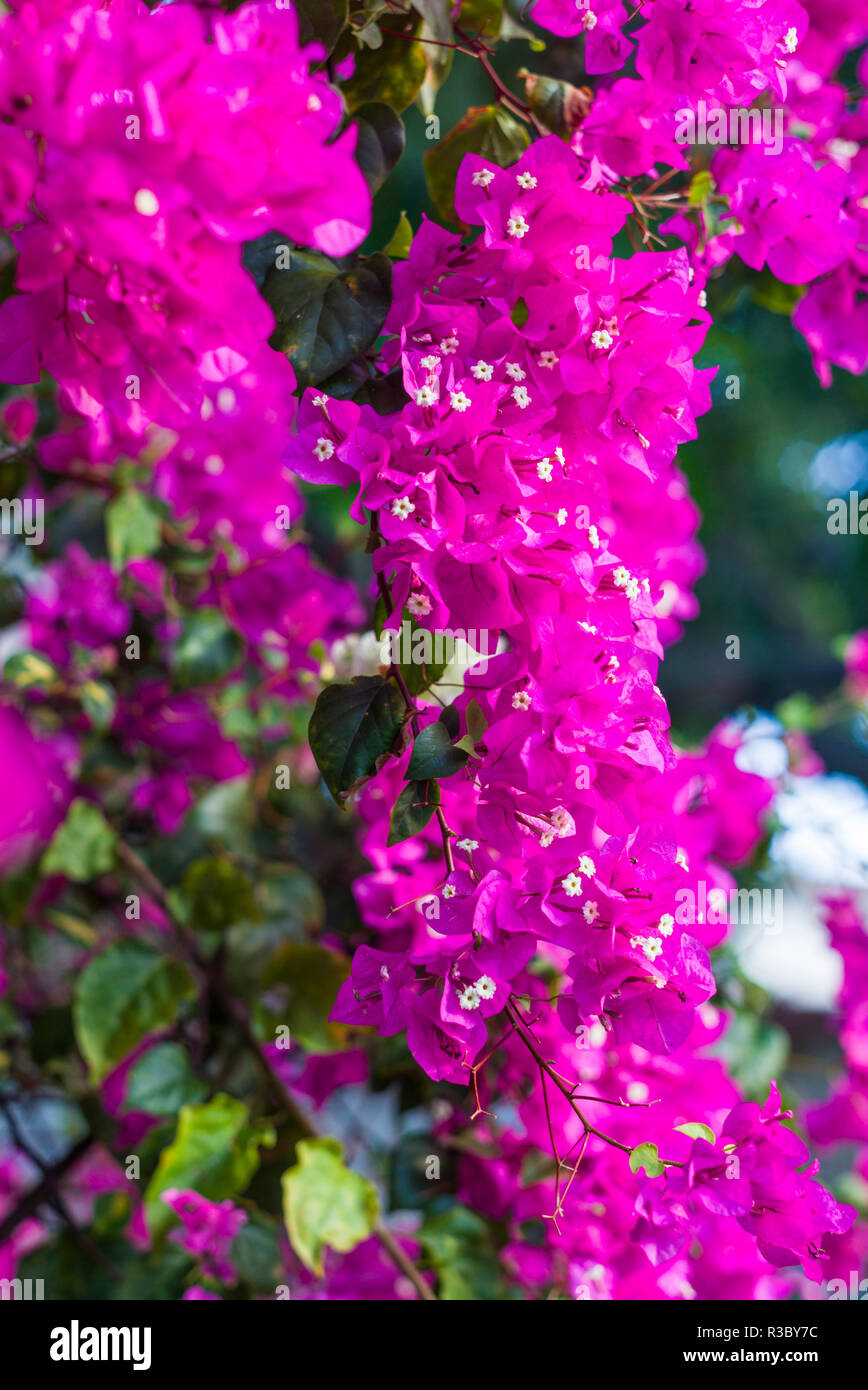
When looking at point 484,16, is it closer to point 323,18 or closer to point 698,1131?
point 323,18

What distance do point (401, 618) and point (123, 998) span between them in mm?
511

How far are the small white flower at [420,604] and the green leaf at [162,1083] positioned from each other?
510 mm

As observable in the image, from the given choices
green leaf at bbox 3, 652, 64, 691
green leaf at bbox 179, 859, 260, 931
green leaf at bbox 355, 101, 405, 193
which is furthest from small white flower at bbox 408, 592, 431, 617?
green leaf at bbox 3, 652, 64, 691

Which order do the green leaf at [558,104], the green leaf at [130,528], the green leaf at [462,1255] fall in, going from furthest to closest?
the green leaf at [130,528], the green leaf at [462,1255], the green leaf at [558,104]

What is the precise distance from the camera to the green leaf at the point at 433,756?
0.46 meters

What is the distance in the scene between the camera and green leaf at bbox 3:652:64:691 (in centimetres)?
91

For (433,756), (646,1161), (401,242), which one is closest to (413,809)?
(433,756)

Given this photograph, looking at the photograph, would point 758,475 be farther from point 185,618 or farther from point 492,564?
point 492,564

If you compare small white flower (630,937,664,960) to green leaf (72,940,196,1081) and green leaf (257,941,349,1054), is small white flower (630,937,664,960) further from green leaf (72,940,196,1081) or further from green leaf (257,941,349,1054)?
green leaf (72,940,196,1081)

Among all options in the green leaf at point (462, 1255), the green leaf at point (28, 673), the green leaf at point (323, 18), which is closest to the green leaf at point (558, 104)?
the green leaf at point (323, 18)

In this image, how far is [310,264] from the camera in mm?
523

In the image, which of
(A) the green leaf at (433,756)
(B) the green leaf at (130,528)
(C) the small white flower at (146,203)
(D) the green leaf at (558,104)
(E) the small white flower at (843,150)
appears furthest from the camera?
(B) the green leaf at (130,528)

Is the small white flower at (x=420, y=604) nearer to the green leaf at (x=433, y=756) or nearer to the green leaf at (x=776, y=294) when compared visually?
the green leaf at (x=433, y=756)
